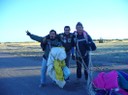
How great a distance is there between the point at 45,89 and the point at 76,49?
1.87 meters

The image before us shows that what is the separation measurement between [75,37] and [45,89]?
6.82 ft

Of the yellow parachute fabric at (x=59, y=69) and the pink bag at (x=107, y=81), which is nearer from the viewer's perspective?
the pink bag at (x=107, y=81)

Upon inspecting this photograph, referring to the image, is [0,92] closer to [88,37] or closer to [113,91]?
[88,37]

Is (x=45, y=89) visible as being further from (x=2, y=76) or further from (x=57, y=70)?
(x=2, y=76)

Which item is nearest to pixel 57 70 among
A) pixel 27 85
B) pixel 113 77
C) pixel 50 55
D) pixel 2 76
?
pixel 50 55

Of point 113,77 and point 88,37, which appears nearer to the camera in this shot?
point 113,77

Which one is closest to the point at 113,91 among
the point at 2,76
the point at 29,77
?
the point at 29,77

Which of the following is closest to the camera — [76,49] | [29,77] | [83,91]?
[83,91]

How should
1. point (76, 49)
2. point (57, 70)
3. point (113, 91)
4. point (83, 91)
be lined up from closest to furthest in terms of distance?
point (113, 91), point (83, 91), point (57, 70), point (76, 49)

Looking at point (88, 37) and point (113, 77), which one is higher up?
point (88, 37)

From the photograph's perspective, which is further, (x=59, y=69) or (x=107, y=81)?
(x=59, y=69)

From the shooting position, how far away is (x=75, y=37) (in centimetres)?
1337

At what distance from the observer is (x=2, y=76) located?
677 inches

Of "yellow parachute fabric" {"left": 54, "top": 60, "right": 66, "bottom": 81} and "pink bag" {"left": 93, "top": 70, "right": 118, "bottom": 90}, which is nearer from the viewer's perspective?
"pink bag" {"left": 93, "top": 70, "right": 118, "bottom": 90}
